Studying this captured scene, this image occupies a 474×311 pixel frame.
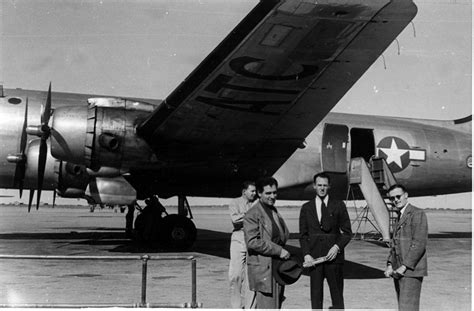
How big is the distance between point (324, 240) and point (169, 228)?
6910 mm

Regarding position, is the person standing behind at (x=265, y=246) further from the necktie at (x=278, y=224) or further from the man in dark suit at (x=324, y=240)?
the man in dark suit at (x=324, y=240)

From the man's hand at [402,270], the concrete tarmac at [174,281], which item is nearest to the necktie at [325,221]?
the man's hand at [402,270]

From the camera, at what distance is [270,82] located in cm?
854

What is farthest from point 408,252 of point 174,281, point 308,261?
point 174,281

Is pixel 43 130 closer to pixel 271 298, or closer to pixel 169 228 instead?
pixel 169 228

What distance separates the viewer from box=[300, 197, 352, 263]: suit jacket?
17.1ft

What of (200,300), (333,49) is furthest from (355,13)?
(200,300)

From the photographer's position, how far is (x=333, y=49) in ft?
25.5

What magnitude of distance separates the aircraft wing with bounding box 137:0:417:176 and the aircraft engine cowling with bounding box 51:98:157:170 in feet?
1.09

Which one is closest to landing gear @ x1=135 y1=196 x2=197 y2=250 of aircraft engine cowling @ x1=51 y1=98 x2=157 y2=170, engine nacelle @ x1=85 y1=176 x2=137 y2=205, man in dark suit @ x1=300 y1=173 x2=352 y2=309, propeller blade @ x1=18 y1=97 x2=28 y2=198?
engine nacelle @ x1=85 y1=176 x2=137 y2=205

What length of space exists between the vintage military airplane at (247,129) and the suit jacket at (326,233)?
274cm

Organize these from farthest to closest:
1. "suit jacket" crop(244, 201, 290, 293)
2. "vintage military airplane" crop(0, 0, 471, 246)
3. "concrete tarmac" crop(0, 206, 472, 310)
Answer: "vintage military airplane" crop(0, 0, 471, 246) < "concrete tarmac" crop(0, 206, 472, 310) < "suit jacket" crop(244, 201, 290, 293)

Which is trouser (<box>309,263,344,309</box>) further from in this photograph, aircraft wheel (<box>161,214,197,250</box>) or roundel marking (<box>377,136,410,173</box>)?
roundel marking (<box>377,136,410,173</box>)

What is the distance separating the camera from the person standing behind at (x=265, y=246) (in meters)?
4.62
